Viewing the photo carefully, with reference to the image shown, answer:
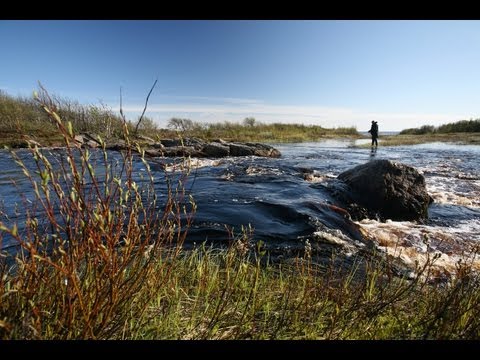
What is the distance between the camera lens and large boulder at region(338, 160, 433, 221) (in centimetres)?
819

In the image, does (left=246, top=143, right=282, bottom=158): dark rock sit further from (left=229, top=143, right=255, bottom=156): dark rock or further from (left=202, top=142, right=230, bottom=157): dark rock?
(left=202, top=142, right=230, bottom=157): dark rock

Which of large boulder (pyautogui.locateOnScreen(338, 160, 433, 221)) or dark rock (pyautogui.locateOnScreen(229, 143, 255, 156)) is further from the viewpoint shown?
dark rock (pyautogui.locateOnScreen(229, 143, 255, 156))

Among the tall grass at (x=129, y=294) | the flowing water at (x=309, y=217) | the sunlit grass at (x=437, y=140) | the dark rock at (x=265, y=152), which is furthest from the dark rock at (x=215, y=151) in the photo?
the sunlit grass at (x=437, y=140)

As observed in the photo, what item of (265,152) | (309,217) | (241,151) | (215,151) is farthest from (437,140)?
(309,217)

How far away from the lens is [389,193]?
332 inches

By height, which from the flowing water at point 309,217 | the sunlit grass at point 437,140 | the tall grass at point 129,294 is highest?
the sunlit grass at point 437,140

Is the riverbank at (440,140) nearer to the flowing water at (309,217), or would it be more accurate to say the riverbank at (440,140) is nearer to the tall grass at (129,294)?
the flowing water at (309,217)

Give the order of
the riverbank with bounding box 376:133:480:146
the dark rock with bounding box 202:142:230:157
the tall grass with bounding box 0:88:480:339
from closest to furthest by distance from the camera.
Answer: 1. the tall grass with bounding box 0:88:480:339
2. the dark rock with bounding box 202:142:230:157
3. the riverbank with bounding box 376:133:480:146

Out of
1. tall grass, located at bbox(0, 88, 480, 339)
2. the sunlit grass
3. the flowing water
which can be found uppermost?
the sunlit grass

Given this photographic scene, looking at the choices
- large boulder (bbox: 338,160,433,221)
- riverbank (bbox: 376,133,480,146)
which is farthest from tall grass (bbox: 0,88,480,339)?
riverbank (bbox: 376,133,480,146)

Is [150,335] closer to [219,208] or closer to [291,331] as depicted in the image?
[291,331]

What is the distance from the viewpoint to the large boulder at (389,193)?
8.19 m

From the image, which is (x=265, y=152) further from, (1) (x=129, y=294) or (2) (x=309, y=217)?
(1) (x=129, y=294)
